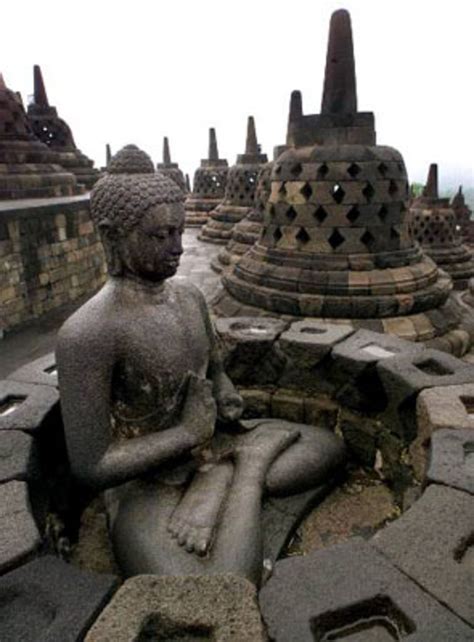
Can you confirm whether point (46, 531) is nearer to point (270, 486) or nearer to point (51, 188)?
point (270, 486)

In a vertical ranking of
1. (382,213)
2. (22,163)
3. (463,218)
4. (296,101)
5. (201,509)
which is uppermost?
(296,101)

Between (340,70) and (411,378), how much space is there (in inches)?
173

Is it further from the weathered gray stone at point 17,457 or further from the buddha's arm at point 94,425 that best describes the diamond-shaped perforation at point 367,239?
the weathered gray stone at point 17,457

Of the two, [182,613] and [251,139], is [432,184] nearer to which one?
[251,139]

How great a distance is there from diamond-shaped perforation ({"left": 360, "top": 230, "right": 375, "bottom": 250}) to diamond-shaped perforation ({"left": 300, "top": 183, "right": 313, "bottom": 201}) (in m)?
0.78

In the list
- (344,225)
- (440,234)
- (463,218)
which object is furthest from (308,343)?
(463,218)

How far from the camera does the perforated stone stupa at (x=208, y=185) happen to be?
17.3 m

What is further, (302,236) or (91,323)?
(302,236)

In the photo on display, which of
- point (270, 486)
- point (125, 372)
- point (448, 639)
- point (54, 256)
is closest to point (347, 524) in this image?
point (270, 486)

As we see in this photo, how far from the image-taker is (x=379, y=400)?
3.02 metres

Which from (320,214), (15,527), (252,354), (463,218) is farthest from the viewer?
(463,218)

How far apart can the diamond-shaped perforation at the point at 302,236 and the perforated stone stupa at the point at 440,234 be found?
6834 millimetres

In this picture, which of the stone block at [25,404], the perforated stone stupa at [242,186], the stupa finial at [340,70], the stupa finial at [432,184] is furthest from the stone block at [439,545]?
the stupa finial at [432,184]

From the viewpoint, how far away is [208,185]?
1748 centimetres
